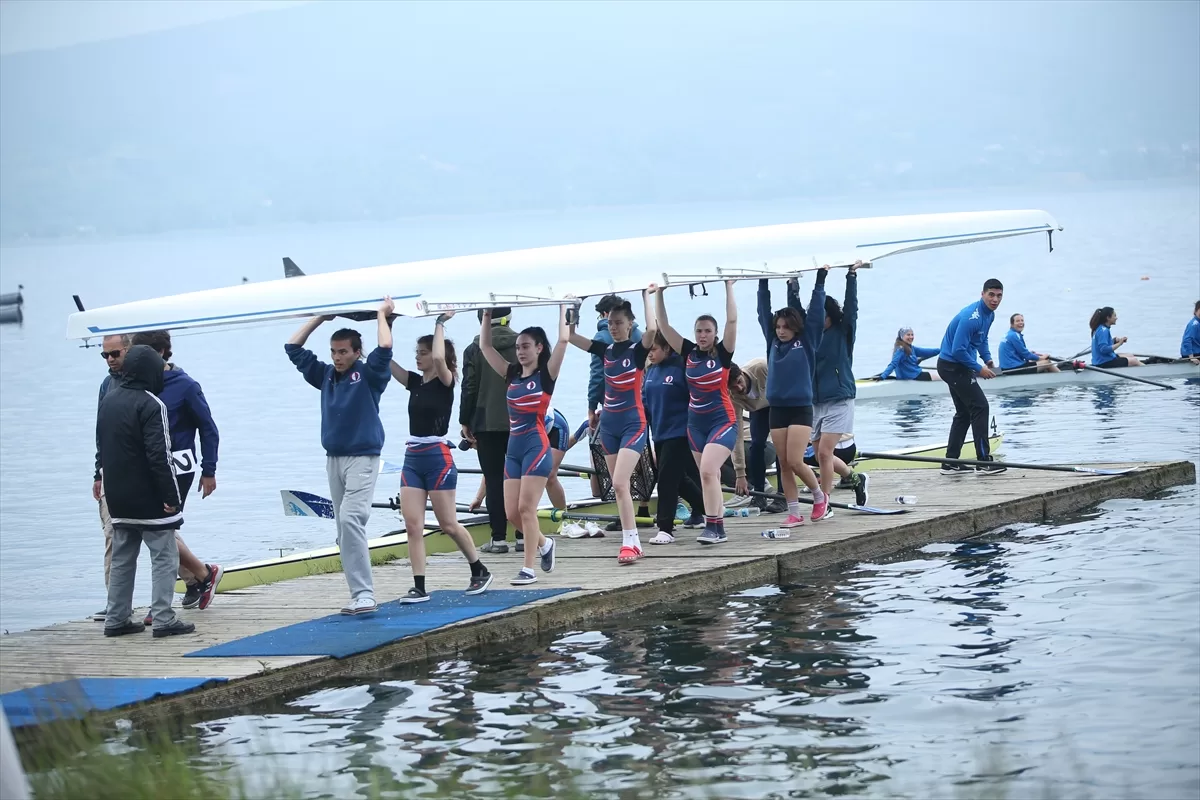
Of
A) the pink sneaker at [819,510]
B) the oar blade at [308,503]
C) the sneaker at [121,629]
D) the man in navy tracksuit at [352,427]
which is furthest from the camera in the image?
the oar blade at [308,503]

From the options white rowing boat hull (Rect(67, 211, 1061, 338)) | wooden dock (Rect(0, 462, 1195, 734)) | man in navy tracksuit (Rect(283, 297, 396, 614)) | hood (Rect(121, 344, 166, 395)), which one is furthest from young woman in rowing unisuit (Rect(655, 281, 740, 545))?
hood (Rect(121, 344, 166, 395))

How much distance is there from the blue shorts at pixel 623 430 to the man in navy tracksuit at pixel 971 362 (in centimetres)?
457

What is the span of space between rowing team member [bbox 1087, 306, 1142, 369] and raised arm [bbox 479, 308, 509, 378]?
57.3 feet

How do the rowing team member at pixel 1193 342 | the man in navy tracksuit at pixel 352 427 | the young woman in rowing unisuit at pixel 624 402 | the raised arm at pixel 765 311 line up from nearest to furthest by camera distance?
1. the man in navy tracksuit at pixel 352 427
2. the young woman in rowing unisuit at pixel 624 402
3. the raised arm at pixel 765 311
4. the rowing team member at pixel 1193 342

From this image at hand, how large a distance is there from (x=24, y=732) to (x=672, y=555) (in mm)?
6205

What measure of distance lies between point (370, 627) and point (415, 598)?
0.82m

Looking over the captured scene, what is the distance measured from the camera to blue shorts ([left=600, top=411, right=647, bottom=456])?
12000 millimetres

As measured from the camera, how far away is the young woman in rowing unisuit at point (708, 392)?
39.9 feet

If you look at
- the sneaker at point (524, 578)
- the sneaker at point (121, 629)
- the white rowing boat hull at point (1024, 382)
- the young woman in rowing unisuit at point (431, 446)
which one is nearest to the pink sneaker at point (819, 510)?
the sneaker at point (524, 578)

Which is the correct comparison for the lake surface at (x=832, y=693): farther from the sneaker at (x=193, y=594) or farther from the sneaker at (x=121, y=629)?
the sneaker at (x=193, y=594)

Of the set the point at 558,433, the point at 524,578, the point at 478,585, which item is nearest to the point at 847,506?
the point at 558,433

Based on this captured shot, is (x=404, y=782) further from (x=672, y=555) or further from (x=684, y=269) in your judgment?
(x=684, y=269)

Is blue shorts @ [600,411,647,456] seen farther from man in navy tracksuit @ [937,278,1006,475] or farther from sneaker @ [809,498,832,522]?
man in navy tracksuit @ [937,278,1006,475]

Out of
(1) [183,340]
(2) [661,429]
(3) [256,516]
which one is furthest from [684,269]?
(1) [183,340]
